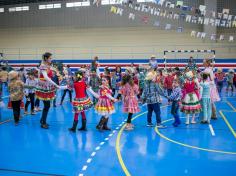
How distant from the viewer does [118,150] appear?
6.18 m

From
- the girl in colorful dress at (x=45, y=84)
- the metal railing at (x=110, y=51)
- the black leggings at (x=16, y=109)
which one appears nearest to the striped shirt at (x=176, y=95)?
the girl in colorful dress at (x=45, y=84)

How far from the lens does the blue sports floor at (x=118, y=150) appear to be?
16.9 feet

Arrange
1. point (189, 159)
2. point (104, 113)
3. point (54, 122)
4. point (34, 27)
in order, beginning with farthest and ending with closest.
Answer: point (34, 27) → point (54, 122) → point (104, 113) → point (189, 159)

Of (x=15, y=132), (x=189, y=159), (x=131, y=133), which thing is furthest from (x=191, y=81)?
(x=15, y=132)

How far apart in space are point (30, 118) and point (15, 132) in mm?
1765

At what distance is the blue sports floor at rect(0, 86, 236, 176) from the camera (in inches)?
203

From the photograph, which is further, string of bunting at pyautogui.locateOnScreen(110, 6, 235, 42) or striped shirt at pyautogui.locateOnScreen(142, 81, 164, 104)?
string of bunting at pyautogui.locateOnScreen(110, 6, 235, 42)

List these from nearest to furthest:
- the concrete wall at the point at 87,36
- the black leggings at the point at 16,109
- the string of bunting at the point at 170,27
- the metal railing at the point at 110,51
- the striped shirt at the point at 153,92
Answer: the striped shirt at the point at 153,92
the black leggings at the point at 16,109
the string of bunting at the point at 170,27
the metal railing at the point at 110,51
the concrete wall at the point at 87,36

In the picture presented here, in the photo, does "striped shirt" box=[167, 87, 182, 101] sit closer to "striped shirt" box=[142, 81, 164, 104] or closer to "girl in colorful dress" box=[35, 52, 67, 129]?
"striped shirt" box=[142, 81, 164, 104]

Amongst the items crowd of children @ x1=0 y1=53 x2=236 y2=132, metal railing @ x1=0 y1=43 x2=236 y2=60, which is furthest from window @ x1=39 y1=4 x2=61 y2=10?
crowd of children @ x1=0 y1=53 x2=236 y2=132

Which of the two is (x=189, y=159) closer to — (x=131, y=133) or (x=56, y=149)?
(x=131, y=133)

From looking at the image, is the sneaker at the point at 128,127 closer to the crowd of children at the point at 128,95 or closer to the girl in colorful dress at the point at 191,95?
the crowd of children at the point at 128,95

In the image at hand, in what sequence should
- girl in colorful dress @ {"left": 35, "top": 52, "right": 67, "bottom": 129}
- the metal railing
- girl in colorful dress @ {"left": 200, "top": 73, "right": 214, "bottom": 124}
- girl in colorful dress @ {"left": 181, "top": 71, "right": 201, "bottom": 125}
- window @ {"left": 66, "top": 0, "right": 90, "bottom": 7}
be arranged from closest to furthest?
girl in colorful dress @ {"left": 35, "top": 52, "right": 67, "bottom": 129} → girl in colorful dress @ {"left": 181, "top": 71, "right": 201, "bottom": 125} → girl in colorful dress @ {"left": 200, "top": 73, "right": 214, "bottom": 124} → the metal railing → window @ {"left": 66, "top": 0, "right": 90, "bottom": 7}

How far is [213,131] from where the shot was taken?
7762 millimetres
